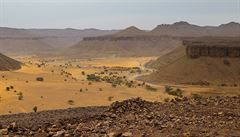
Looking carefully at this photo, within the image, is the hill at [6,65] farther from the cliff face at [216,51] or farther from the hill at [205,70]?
the cliff face at [216,51]

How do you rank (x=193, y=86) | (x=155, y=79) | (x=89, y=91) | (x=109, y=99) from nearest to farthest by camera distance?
(x=109, y=99)
(x=89, y=91)
(x=193, y=86)
(x=155, y=79)

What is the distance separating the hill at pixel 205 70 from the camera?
2306 inches

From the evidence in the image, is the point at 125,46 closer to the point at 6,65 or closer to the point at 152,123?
the point at 6,65

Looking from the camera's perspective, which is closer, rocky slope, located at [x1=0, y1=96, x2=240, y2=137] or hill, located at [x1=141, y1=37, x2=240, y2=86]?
rocky slope, located at [x1=0, y1=96, x2=240, y2=137]

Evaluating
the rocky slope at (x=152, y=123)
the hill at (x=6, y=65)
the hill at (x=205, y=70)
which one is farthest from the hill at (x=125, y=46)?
the rocky slope at (x=152, y=123)

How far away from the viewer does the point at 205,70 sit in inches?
2350

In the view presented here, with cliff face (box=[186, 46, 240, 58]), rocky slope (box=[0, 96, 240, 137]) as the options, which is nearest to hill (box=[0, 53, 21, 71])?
cliff face (box=[186, 46, 240, 58])

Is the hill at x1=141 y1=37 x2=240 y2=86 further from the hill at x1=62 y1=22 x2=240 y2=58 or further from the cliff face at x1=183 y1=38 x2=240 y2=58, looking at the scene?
the hill at x1=62 y1=22 x2=240 y2=58

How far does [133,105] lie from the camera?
2030 centimetres

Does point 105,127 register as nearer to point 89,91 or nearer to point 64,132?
point 64,132

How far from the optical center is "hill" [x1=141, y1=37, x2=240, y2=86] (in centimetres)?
5856

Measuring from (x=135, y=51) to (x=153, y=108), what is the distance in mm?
123748

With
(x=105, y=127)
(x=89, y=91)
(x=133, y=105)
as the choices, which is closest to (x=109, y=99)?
(x=89, y=91)

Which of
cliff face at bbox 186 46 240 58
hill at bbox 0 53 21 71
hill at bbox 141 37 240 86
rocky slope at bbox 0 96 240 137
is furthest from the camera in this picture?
cliff face at bbox 186 46 240 58
